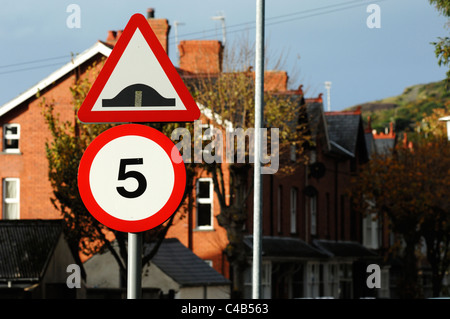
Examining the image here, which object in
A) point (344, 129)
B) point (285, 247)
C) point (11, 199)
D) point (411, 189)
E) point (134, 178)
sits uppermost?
point (344, 129)

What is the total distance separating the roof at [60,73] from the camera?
37.0 m

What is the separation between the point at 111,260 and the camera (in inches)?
1294

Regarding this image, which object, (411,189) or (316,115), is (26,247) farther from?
(411,189)

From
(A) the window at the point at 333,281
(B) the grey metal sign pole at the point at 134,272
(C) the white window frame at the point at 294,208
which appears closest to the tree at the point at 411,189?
(A) the window at the point at 333,281

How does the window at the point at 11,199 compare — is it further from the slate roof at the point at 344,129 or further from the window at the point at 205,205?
the slate roof at the point at 344,129

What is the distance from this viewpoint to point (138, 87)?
5.30 m

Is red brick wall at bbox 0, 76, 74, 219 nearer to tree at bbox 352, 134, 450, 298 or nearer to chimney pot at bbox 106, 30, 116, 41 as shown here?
chimney pot at bbox 106, 30, 116, 41

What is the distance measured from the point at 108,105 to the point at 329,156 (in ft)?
150

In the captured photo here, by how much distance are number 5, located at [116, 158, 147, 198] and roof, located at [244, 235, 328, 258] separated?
32238 mm

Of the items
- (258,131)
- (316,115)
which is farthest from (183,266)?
(258,131)

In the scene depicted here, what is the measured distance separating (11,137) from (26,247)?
1882cm

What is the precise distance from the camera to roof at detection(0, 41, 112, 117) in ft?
121

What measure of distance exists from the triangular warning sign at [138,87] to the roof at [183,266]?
85.4 feet
